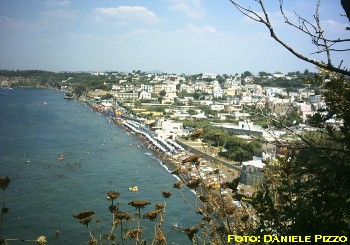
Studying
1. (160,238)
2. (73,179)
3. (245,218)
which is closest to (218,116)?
(73,179)

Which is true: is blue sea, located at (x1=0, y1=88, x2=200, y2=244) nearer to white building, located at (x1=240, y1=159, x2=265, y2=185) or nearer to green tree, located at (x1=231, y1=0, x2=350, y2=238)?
white building, located at (x1=240, y1=159, x2=265, y2=185)

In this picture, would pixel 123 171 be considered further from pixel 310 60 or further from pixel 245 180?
pixel 310 60

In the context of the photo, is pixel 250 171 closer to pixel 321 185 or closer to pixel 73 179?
pixel 73 179

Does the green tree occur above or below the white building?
above

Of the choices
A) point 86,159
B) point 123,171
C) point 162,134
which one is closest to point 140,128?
point 162,134

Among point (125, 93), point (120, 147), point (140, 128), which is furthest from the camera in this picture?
point (125, 93)

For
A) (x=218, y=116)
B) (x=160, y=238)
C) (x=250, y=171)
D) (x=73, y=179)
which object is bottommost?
(x=73, y=179)

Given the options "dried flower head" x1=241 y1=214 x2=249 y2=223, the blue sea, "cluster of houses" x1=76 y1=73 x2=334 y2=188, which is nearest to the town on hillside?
"cluster of houses" x1=76 y1=73 x2=334 y2=188

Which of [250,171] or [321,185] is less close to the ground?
[321,185]

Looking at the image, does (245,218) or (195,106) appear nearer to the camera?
(245,218)
